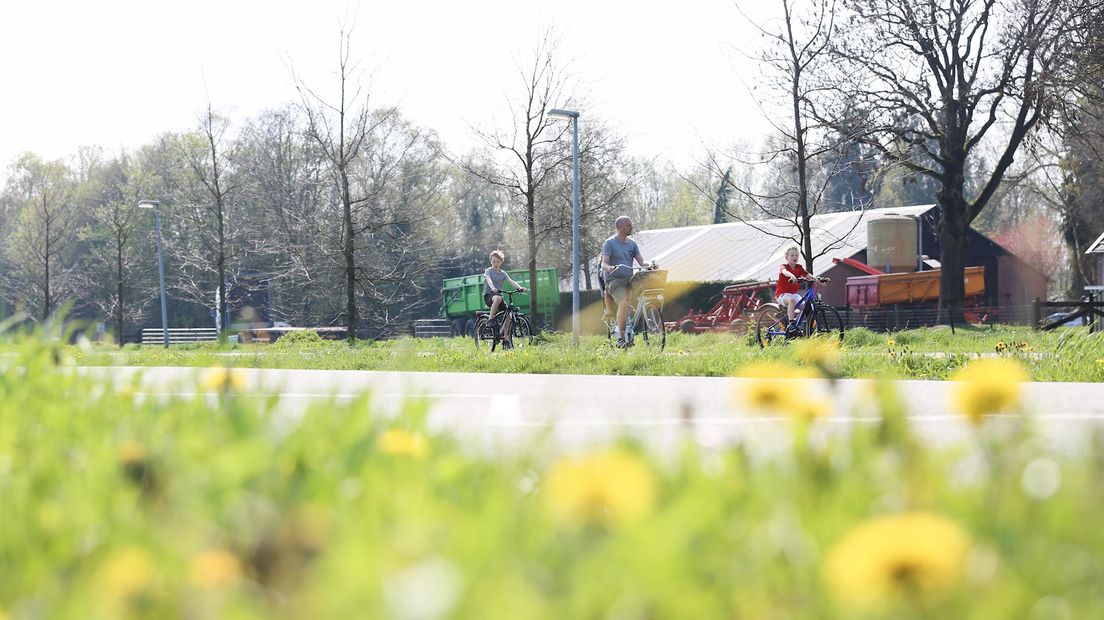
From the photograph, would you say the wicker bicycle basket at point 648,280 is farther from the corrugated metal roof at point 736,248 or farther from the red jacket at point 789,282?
the corrugated metal roof at point 736,248

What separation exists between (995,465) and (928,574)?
1.21m

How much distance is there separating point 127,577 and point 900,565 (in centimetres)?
80

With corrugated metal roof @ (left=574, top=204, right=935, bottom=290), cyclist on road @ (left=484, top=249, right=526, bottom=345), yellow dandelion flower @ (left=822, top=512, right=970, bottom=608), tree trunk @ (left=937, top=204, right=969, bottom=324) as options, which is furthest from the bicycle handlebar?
corrugated metal roof @ (left=574, top=204, right=935, bottom=290)

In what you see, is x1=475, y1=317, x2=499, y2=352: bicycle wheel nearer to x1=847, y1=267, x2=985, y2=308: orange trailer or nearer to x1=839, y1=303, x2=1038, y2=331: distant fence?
x1=839, y1=303, x2=1038, y2=331: distant fence

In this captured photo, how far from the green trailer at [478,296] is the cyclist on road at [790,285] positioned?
78.9 ft

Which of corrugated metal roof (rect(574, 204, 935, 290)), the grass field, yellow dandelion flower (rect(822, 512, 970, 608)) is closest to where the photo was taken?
yellow dandelion flower (rect(822, 512, 970, 608))

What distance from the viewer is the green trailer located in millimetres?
40594

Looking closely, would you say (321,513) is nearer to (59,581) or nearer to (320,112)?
(59,581)

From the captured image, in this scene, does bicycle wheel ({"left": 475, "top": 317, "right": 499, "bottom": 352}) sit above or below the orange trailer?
below

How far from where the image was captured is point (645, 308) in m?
16.5

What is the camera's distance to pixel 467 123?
26578mm

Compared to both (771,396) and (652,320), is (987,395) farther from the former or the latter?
(652,320)

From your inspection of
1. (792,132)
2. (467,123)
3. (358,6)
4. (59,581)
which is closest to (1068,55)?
(792,132)

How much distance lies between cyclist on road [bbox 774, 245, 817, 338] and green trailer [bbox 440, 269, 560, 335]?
24.1 m
